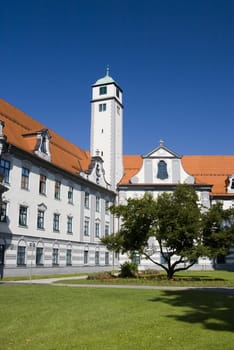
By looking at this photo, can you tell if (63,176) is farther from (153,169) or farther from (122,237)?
(153,169)

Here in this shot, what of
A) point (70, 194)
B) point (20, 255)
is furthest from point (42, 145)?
point (20, 255)

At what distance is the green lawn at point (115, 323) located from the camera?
8.17 m

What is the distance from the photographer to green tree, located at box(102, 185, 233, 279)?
27.1 metres

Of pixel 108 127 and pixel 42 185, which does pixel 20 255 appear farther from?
pixel 108 127

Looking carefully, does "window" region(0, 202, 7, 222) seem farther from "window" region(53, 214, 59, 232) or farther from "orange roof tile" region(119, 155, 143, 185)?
"orange roof tile" region(119, 155, 143, 185)

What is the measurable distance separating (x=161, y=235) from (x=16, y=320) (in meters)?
18.0

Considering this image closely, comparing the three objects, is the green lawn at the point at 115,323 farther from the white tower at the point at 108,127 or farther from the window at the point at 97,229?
the white tower at the point at 108,127

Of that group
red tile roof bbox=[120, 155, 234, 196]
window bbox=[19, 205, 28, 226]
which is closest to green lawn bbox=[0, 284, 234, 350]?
window bbox=[19, 205, 28, 226]

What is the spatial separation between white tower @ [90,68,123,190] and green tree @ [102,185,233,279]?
21217mm

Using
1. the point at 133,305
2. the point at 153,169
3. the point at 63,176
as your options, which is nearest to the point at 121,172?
the point at 153,169

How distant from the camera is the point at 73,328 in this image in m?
9.71

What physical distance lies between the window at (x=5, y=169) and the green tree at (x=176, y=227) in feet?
27.9

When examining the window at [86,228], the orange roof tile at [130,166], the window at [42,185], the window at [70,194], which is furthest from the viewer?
the orange roof tile at [130,166]

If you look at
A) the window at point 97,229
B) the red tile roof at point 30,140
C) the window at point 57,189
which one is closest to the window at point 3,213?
the red tile roof at point 30,140
